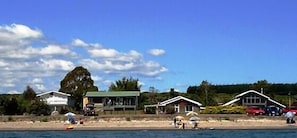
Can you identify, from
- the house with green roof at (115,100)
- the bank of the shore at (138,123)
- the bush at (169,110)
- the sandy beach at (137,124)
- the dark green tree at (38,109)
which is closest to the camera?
the sandy beach at (137,124)

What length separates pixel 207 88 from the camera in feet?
405

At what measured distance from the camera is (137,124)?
261 feet

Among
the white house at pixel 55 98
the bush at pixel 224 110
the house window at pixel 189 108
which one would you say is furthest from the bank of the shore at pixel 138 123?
the white house at pixel 55 98

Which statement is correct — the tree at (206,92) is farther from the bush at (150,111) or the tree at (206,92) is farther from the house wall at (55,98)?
the house wall at (55,98)

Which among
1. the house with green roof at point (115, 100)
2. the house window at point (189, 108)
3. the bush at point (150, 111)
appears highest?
the house with green roof at point (115, 100)

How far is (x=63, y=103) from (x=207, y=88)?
28.4 m

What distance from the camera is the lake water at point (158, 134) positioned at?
63.2 m

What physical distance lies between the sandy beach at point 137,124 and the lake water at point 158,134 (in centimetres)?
377

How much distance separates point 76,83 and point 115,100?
14114 millimetres

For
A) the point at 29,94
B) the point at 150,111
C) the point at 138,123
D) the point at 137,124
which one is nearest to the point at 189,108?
the point at 150,111

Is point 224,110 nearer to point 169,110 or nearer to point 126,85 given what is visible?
point 169,110

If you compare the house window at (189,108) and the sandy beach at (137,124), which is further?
the house window at (189,108)

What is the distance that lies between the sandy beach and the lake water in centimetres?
377

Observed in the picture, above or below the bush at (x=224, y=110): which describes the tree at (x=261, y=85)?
above
